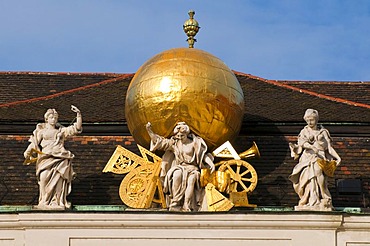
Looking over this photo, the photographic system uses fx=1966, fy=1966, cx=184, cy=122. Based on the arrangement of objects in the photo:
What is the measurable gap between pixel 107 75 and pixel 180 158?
335 inches

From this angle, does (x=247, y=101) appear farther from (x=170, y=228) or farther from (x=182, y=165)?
(x=170, y=228)

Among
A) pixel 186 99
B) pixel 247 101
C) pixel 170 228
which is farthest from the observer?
pixel 247 101

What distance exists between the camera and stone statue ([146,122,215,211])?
3106 centimetres

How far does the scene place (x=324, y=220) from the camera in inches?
1212

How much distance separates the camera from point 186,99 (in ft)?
104

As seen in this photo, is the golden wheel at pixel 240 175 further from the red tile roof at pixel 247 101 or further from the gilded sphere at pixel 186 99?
the red tile roof at pixel 247 101

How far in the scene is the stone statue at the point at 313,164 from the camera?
3109 centimetres

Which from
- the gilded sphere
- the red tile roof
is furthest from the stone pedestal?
the red tile roof

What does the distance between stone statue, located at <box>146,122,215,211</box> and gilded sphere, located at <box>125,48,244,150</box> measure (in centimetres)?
28

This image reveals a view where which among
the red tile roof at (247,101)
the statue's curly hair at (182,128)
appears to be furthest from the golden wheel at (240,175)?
the red tile roof at (247,101)

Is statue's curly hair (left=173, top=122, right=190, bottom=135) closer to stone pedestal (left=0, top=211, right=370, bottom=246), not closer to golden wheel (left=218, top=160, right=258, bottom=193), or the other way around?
golden wheel (left=218, top=160, right=258, bottom=193)

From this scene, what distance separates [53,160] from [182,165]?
2055 millimetres

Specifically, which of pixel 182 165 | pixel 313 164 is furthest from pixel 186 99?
pixel 313 164
